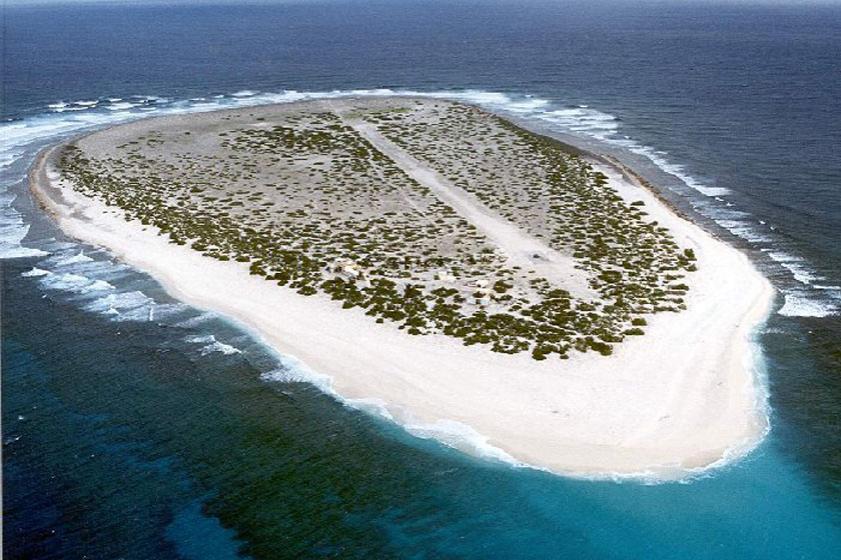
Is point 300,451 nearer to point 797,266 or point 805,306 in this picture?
point 805,306

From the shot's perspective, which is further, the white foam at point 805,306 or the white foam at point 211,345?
the white foam at point 805,306

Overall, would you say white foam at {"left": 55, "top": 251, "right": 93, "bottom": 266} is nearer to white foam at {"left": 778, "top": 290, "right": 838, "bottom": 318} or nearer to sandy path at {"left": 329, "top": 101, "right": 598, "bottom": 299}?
sandy path at {"left": 329, "top": 101, "right": 598, "bottom": 299}

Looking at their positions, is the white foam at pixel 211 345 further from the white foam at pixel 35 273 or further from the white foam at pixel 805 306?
the white foam at pixel 805 306

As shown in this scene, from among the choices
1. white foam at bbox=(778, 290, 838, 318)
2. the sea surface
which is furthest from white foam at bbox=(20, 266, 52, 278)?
white foam at bbox=(778, 290, 838, 318)

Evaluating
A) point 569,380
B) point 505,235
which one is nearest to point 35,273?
point 505,235

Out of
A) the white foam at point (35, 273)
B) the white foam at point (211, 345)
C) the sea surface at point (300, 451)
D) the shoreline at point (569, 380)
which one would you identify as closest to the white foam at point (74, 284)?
the sea surface at point (300, 451)

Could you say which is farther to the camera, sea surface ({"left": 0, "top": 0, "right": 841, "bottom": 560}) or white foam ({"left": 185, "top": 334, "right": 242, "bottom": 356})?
white foam ({"left": 185, "top": 334, "right": 242, "bottom": 356})
